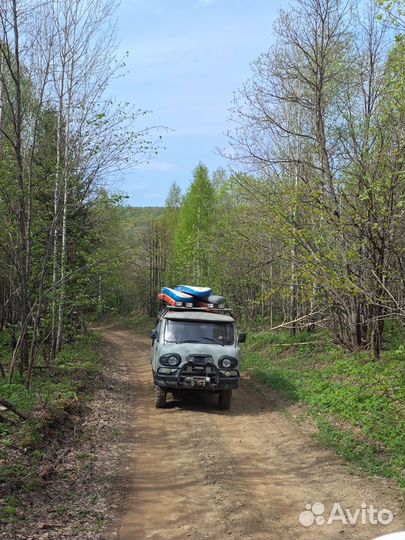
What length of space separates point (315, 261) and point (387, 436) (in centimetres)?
566

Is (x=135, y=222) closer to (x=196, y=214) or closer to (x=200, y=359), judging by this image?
(x=196, y=214)

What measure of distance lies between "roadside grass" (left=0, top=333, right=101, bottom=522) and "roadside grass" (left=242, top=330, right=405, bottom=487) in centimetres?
456

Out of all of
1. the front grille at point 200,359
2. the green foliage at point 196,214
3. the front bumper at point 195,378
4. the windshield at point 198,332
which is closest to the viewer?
the front bumper at point 195,378

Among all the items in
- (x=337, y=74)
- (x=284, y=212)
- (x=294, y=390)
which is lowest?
(x=294, y=390)

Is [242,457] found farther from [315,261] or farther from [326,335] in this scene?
[326,335]

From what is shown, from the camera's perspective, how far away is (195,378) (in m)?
10.5

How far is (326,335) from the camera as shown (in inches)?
699

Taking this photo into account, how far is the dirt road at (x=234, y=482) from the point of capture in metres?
4.94

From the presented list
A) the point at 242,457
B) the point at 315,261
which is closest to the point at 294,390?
the point at 315,261

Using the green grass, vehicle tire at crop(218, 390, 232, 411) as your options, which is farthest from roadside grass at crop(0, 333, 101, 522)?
vehicle tire at crop(218, 390, 232, 411)

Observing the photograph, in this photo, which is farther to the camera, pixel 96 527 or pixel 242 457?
pixel 242 457

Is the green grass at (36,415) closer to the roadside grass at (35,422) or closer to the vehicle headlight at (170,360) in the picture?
the roadside grass at (35,422)

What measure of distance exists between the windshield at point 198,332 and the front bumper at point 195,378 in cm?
77

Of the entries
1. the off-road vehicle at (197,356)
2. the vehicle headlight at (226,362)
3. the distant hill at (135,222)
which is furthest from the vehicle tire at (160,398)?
the distant hill at (135,222)
